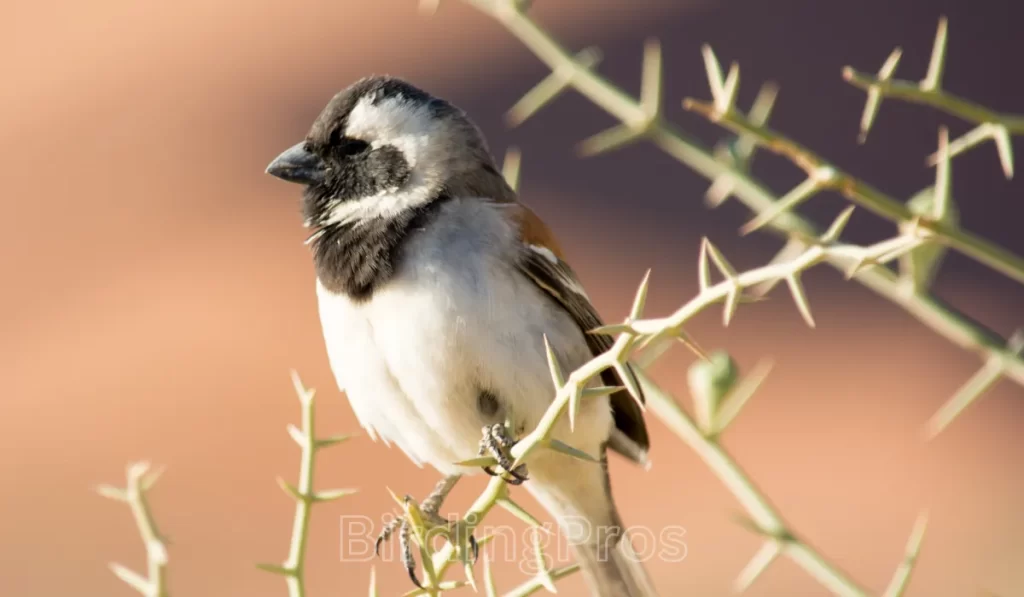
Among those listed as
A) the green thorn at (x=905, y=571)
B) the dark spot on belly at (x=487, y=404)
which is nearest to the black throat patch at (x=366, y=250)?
the dark spot on belly at (x=487, y=404)

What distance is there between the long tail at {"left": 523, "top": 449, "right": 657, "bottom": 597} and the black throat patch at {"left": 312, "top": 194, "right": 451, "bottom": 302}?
2.53 ft

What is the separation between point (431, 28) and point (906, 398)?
5.29 metres

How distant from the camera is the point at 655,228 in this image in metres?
10.0

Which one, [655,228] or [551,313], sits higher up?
[655,228]

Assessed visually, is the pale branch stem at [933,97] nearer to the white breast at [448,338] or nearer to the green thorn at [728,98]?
the green thorn at [728,98]

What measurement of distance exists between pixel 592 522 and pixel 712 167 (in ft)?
4.67

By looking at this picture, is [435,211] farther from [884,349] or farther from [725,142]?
[884,349]

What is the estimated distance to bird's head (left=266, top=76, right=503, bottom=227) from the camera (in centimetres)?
321

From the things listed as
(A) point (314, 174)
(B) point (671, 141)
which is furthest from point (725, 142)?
(A) point (314, 174)

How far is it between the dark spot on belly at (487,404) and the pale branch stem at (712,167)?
2.47 ft

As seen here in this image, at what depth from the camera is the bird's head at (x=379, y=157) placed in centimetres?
321

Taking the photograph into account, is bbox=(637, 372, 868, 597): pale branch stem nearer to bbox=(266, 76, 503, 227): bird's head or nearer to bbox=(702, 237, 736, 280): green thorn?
bbox=(702, 237, 736, 280): green thorn

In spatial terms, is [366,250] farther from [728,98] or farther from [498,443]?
[728,98]

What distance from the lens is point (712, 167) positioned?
2.54 m
